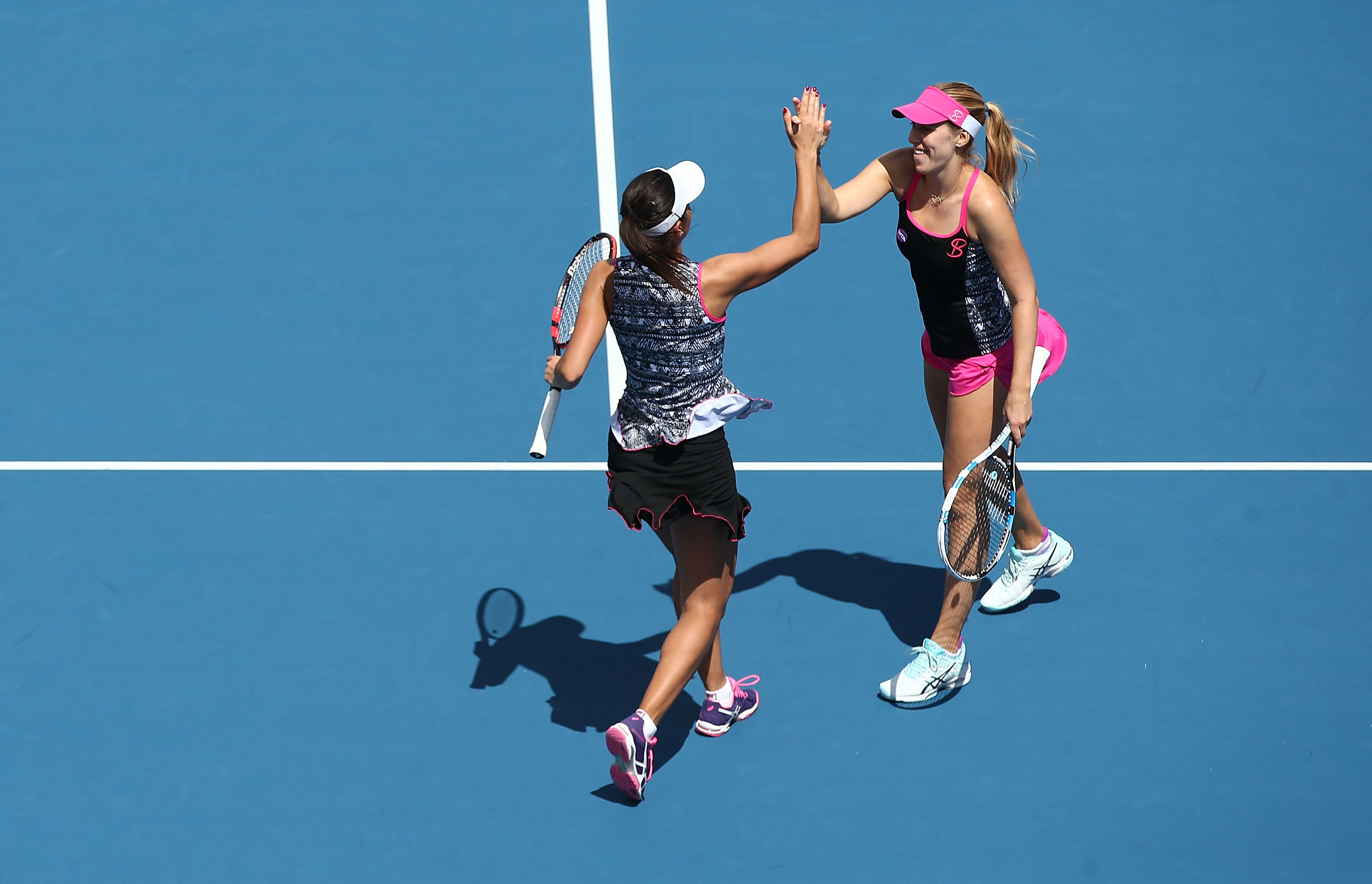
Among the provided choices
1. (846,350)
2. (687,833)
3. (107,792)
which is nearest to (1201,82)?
(846,350)

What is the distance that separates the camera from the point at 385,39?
8.32 m

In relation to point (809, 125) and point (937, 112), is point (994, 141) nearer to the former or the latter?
point (937, 112)

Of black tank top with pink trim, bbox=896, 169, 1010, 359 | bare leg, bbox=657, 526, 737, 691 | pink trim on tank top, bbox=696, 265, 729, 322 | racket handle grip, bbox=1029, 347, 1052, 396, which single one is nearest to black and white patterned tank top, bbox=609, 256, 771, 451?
pink trim on tank top, bbox=696, 265, 729, 322

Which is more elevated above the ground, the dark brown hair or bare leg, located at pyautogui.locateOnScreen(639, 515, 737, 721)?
the dark brown hair

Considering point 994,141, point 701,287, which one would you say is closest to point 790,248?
point 701,287

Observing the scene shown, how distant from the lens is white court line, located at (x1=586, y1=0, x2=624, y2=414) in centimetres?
670

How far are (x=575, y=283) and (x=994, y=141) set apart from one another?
1602 mm

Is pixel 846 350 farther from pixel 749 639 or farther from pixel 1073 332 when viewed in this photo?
pixel 749 639

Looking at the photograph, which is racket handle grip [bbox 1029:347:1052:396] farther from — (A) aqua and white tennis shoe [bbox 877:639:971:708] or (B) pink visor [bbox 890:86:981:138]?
(A) aqua and white tennis shoe [bbox 877:639:971:708]

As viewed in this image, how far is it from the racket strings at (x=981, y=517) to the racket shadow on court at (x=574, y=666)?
1239 mm

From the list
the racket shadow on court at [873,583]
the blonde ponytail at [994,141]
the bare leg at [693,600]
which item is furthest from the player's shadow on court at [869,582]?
the blonde ponytail at [994,141]

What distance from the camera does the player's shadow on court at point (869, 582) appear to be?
18.4 ft

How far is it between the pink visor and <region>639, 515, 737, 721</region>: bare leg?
158cm

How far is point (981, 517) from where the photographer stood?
4918 millimetres
